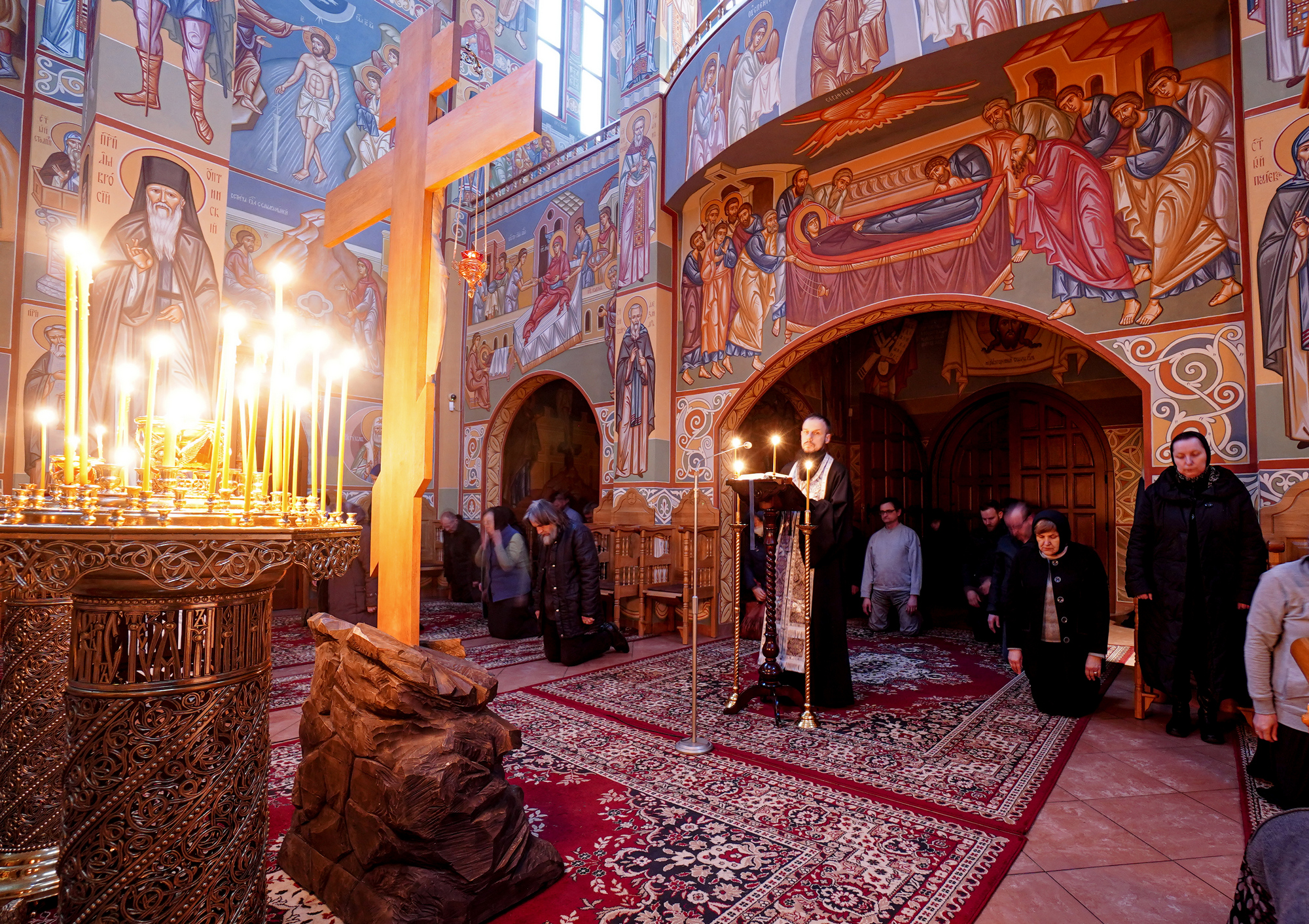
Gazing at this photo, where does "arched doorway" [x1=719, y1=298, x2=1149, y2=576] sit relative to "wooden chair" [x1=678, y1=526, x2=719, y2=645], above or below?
above

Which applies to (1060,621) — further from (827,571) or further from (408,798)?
(408,798)

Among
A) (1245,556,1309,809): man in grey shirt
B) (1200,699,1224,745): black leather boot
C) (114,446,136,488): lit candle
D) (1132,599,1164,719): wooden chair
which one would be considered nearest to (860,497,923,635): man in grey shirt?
(1132,599,1164,719): wooden chair

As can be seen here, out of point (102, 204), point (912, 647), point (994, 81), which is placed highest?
point (994, 81)

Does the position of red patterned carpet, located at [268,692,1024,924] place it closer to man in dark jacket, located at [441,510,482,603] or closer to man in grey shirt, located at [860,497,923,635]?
man in grey shirt, located at [860,497,923,635]

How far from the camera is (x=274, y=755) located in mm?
4156

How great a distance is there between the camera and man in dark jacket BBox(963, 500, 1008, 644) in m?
7.96

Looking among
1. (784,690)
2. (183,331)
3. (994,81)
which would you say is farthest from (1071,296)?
(183,331)

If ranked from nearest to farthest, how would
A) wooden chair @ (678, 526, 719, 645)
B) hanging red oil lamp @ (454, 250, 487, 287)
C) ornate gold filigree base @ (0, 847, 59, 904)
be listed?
ornate gold filigree base @ (0, 847, 59, 904)
wooden chair @ (678, 526, 719, 645)
hanging red oil lamp @ (454, 250, 487, 287)

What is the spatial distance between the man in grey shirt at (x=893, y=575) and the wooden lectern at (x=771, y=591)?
A: 3745 mm

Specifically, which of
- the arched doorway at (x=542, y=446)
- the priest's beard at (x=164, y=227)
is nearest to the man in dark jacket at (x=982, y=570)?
the arched doorway at (x=542, y=446)

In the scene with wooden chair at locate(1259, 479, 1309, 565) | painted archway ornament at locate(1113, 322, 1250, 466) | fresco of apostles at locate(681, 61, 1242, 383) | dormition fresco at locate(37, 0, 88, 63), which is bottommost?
wooden chair at locate(1259, 479, 1309, 565)

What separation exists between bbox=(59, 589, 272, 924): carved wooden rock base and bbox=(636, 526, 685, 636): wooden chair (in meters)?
6.58

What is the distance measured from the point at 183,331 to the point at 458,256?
517 cm

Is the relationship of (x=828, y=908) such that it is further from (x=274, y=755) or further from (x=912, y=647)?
(x=912, y=647)
